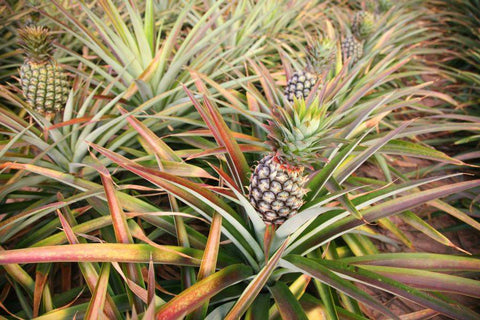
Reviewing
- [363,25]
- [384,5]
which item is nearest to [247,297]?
[363,25]

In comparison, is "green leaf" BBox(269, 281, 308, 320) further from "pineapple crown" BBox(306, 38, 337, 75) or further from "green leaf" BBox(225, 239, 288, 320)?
"pineapple crown" BBox(306, 38, 337, 75)

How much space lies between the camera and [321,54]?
5.24ft

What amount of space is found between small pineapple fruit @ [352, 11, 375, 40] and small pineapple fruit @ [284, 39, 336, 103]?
3.14ft

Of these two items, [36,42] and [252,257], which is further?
[36,42]

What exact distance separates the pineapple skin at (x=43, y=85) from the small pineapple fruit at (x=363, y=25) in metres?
2.19

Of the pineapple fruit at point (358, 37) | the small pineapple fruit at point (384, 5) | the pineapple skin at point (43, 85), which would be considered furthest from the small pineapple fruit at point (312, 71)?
the small pineapple fruit at point (384, 5)

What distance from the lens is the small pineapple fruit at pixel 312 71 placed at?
58.4 inches

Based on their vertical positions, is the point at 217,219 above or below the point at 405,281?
above

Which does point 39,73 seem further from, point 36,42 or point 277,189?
point 277,189

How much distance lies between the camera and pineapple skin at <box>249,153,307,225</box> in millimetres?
862

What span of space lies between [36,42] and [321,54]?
53.4 inches

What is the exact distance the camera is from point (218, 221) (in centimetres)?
95

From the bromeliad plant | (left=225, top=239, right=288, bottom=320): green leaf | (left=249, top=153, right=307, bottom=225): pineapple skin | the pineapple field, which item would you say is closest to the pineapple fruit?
the pineapple field

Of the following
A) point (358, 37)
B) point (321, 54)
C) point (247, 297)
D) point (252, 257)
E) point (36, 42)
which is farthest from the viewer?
point (358, 37)
